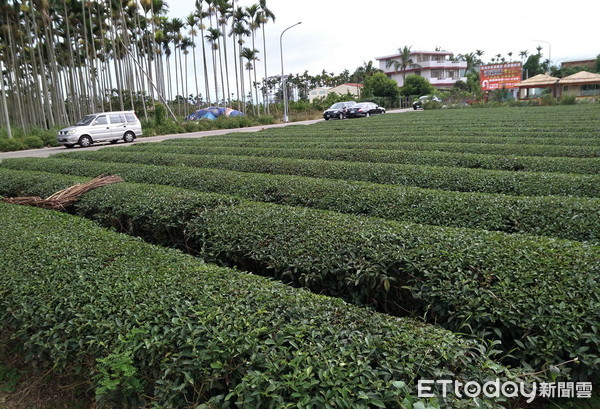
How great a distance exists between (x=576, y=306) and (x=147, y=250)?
3.73 metres

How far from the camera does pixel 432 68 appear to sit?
8594 cm

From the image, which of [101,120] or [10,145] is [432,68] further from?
[10,145]

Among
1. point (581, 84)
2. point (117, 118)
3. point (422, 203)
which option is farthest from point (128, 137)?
point (581, 84)

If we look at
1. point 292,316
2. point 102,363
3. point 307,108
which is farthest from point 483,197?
point 307,108

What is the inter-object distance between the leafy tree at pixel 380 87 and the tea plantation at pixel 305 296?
56.1 metres

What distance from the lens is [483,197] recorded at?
21.2ft

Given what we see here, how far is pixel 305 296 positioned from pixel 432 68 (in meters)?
90.1

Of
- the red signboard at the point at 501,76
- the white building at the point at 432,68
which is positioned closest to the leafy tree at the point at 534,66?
the white building at the point at 432,68

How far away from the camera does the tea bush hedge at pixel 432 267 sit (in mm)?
3186

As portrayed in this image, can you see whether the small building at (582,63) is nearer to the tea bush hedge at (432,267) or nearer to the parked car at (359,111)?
the parked car at (359,111)

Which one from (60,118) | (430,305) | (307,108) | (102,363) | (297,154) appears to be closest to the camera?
(102,363)

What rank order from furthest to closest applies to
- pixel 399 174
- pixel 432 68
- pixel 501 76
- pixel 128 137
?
pixel 432 68, pixel 501 76, pixel 128 137, pixel 399 174

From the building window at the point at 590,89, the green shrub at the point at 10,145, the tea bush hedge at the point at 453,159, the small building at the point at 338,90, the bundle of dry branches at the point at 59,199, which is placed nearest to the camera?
the bundle of dry branches at the point at 59,199

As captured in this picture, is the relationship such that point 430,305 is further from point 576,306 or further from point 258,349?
point 258,349
